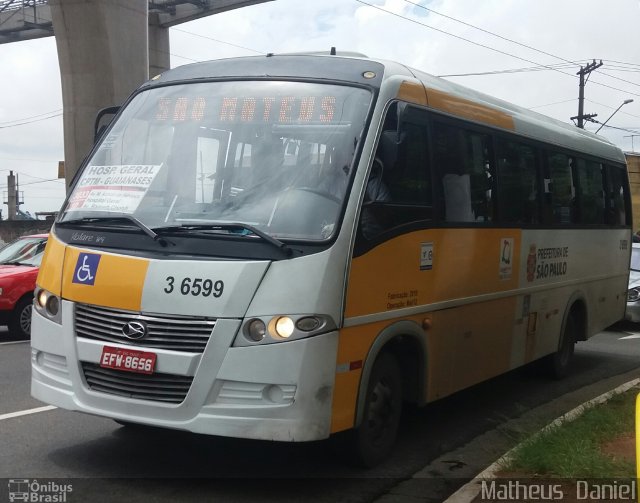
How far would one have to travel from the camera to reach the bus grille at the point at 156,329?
5336 mm

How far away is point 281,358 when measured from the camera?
5.26 m

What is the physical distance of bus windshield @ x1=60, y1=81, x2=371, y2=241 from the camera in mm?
5684

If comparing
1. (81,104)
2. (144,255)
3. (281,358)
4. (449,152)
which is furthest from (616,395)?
(81,104)

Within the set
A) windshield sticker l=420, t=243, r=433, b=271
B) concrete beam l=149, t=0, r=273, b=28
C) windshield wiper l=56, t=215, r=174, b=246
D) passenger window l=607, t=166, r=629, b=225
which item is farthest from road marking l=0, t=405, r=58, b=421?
concrete beam l=149, t=0, r=273, b=28

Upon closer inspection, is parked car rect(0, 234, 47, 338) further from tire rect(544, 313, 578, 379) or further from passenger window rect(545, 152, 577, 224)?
passenger window rect(545, 152, 577, 224)

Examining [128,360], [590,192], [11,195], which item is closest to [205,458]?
[128,360]

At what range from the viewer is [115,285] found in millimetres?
5617

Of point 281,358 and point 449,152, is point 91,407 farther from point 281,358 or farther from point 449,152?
point 449,152

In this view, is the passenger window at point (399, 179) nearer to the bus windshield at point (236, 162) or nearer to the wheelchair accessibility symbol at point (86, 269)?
the bus windshield at point (236, 162)

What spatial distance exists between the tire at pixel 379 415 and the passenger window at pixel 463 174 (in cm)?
144

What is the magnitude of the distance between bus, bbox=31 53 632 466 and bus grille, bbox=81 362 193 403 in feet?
0.04

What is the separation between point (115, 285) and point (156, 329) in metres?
0.44

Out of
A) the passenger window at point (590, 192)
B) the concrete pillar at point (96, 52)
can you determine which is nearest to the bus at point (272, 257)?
the passenger window at point (590, 192)

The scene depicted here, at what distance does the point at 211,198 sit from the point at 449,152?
7.68 ft
